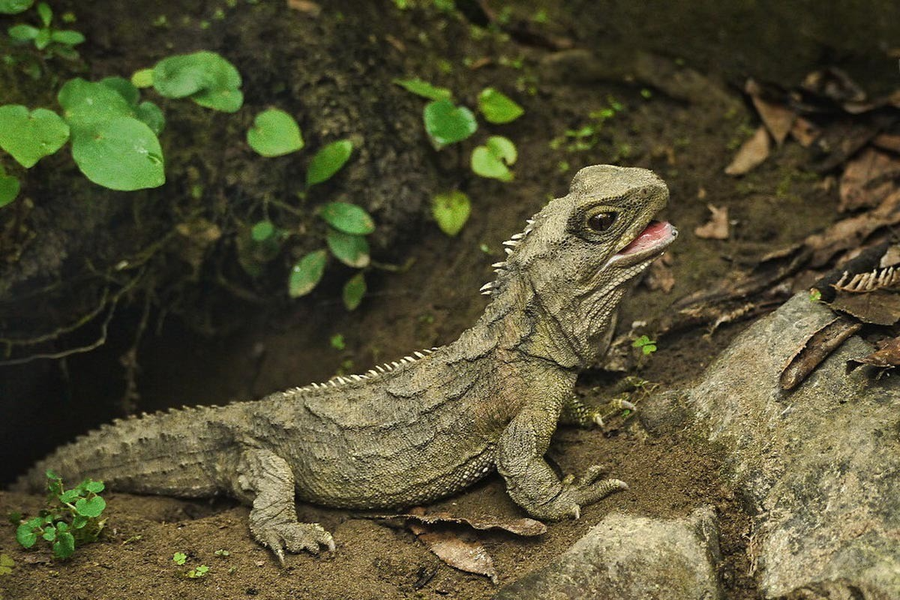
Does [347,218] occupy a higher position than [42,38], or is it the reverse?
[42,38]

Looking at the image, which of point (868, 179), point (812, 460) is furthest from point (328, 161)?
point (868, 179)

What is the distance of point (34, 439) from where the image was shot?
22.2 ft

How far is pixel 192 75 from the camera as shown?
19.0ft

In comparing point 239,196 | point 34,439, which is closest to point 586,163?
point 239,196

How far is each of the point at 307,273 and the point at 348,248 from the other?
0.40m

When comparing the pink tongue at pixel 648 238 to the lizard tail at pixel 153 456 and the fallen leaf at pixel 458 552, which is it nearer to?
the fallen leaf at pixel 458 552

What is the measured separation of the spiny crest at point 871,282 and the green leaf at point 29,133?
4.82 meters

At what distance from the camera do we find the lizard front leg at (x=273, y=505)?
4.82m

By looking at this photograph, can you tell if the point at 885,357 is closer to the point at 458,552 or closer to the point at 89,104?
the point at 458,552

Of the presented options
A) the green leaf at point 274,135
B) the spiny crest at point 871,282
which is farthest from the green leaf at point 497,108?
the spiny crest at point 871,282

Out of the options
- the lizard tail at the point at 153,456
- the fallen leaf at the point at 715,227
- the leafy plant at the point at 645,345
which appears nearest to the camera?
the leafy plant at the point at 645,345

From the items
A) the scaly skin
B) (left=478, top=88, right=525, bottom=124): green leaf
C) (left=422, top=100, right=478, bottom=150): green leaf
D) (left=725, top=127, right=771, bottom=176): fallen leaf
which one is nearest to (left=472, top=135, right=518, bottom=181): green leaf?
(left=478, top=88, right=525, bottom=124): green leaf

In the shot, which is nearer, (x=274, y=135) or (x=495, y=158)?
(x=274, y=135)

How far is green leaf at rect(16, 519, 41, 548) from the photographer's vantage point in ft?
14.9
